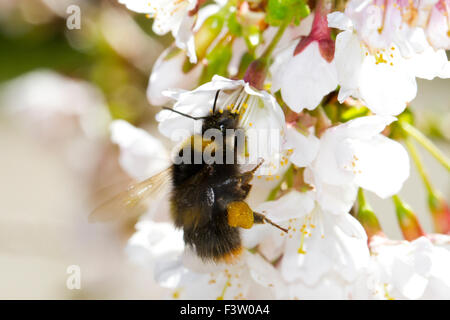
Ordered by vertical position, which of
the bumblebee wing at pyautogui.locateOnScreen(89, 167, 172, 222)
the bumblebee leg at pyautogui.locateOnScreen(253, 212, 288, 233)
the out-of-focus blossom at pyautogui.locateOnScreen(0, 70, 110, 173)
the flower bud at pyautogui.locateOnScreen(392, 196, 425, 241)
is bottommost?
the flower bud at pyautogui.locateOnScreen(392, 196, 425, 241)

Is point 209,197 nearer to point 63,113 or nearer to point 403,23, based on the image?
point 403,23

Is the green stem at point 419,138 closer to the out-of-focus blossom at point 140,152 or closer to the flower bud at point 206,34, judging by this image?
the flower bud at point 206,34

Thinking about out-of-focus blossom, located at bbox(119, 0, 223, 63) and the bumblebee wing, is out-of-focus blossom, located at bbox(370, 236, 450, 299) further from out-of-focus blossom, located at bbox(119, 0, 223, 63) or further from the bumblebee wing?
out-of-focus blossom, located at bbox(119, 0, 223, 63)

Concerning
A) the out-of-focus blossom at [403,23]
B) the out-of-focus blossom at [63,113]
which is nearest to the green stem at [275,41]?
the out-of-focus blossom at [403,23]

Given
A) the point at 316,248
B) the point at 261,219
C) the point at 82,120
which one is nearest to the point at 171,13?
the point at 261,219

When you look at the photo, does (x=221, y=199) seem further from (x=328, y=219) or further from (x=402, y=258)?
(x=402, y=258)

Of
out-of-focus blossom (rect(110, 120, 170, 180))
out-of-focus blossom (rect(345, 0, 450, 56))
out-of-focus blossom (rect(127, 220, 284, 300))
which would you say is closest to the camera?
Answer: out-of-focus blossom (rect(345, 0, 450, 56))

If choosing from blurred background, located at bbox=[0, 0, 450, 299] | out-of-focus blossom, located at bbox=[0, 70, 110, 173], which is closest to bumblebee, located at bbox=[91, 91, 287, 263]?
blurred background, located at bbox=[0, 0, 450, 299]

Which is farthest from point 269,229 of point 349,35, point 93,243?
point 93,243
